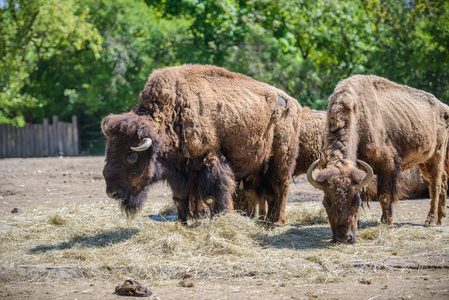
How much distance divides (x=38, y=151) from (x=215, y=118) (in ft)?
64.5

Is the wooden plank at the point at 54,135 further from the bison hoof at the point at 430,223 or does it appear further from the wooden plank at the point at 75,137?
the bison hoof at the point at 430,223

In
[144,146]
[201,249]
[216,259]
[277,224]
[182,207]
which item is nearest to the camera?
[216,259]

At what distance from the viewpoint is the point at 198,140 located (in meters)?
6.46

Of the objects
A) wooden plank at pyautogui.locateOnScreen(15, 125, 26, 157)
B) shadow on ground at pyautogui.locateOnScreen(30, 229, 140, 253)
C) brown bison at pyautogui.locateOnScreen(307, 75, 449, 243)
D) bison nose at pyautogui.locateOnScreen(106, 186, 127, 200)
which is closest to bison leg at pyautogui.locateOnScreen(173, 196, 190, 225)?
shadow on ground at pyautogui.locateOnScreen(30, 229, 140, 253)

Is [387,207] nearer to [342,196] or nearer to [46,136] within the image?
[342,196]

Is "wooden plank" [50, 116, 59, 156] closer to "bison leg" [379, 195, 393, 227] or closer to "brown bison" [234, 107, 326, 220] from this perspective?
"brown bison" [234, 107, 326, 220]

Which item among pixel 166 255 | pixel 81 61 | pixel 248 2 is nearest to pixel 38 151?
pixel 81 61

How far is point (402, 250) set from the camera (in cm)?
562

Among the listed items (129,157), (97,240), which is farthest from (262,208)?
(97,240)

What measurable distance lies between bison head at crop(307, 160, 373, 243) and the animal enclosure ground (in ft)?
0.69

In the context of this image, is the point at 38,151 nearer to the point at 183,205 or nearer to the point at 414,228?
the point at 183,205

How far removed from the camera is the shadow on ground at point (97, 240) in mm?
5715

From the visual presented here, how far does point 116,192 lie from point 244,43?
1531 cm

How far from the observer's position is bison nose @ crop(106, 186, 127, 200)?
19.6 ft
